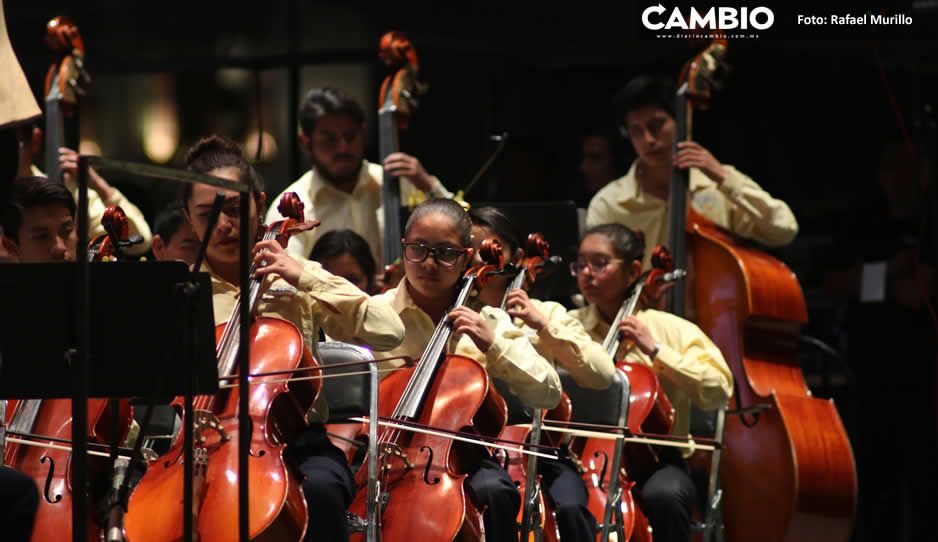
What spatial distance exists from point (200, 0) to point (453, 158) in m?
1.10

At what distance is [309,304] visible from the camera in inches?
133

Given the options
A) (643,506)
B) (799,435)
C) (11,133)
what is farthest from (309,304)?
(799,435)

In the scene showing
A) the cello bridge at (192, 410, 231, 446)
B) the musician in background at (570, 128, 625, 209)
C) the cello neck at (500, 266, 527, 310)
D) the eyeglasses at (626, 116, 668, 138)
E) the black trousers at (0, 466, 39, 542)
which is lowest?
the black trousers at (0, 466, 39, 542)

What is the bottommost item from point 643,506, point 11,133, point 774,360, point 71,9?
point 643,506

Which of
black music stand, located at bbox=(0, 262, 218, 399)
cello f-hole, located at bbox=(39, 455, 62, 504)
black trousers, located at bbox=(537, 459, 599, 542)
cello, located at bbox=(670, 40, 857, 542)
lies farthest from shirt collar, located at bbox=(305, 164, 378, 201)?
black music stand, located at bbox=(0, 262, 218, 399)

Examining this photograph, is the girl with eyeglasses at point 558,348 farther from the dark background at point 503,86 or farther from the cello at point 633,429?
the dark background at point 503,86

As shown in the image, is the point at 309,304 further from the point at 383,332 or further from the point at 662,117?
the point at 662,117

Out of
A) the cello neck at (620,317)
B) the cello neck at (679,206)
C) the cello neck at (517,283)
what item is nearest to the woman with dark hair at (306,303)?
the cello neck at (517,283)

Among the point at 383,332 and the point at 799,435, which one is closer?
the point at 383,332

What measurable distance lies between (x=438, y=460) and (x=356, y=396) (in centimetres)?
53

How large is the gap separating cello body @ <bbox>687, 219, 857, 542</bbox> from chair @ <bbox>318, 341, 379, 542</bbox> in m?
1.34

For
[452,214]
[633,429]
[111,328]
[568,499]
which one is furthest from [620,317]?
[111,328]

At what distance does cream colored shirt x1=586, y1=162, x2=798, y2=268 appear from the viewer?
4.75m

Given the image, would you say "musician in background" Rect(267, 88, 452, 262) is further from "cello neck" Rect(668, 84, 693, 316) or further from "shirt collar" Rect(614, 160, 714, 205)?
"cello neck" Rect(668, 84, 693, 316)
